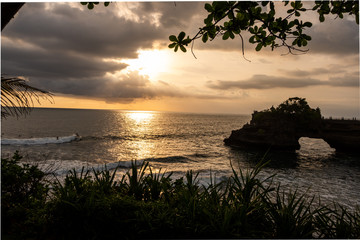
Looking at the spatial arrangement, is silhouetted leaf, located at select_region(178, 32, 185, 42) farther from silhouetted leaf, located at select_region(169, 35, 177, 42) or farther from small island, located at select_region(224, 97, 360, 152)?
small island, located at select_region(224, 97, 360, 152)

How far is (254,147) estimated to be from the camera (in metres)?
41.1

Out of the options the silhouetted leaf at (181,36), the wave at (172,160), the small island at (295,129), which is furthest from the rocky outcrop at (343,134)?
the silhouetted leaf at (181,36)

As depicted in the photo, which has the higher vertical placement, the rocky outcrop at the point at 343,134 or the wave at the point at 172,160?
the rocky outcrop at the point at 343,134

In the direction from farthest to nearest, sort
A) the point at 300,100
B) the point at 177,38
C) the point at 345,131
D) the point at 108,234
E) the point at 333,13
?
1. the point at 300,100
2. the point at 345,131
3. the point at 108,234
4. the point at 333,13
5. the point at 177,38

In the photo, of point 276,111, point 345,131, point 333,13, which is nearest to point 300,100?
point 276,111

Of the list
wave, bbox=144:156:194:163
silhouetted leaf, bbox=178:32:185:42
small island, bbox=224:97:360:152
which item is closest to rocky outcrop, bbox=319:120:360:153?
small island, bbox=224:97:360:152

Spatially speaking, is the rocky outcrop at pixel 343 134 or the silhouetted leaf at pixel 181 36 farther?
the rocky outcrop at pixel 343 134

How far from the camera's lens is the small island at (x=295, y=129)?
36219 mm

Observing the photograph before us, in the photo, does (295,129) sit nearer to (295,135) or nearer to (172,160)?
(295,135)

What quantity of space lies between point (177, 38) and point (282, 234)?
12.4ft

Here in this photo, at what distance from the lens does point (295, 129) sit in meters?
39.1

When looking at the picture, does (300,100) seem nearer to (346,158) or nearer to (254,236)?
(346,158)

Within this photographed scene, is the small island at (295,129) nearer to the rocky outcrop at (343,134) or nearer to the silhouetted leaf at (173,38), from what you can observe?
the rocky outcrop at (343,134)

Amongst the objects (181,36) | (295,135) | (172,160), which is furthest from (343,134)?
(181,36)
